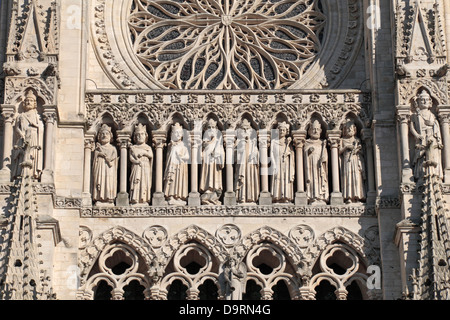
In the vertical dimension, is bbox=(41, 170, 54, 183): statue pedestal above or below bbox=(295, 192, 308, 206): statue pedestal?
above

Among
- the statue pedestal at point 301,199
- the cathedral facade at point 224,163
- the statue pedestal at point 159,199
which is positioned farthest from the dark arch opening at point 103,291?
the statue pedestal at point 301,199

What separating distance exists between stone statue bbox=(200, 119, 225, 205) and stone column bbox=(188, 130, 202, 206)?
0.30 ft

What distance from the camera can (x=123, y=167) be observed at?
28938 millimetres

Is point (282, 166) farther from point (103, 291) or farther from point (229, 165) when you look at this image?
point (103, 291)

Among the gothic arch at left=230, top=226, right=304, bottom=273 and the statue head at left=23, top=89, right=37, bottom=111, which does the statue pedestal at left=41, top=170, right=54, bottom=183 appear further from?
the gothic arch at left=230, top=226, right=304, bottom=273

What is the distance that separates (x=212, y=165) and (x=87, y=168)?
78.2 inches

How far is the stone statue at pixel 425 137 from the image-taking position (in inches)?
1107

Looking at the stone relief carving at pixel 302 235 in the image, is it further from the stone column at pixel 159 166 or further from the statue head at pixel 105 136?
the statue head at pixel 105 136

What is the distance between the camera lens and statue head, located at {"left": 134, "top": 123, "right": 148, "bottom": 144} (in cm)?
2914

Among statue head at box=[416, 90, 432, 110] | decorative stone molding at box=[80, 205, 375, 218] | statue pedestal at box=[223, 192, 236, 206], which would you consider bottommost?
decorative stone molding at box=[80, 205, 375, 218]

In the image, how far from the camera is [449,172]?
28.3m

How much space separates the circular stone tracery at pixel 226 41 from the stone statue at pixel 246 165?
4.51 feet

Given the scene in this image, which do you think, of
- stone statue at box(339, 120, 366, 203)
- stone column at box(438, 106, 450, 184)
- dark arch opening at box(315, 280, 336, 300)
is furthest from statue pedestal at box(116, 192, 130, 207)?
stone column at box(438, 106, 450, 184)
